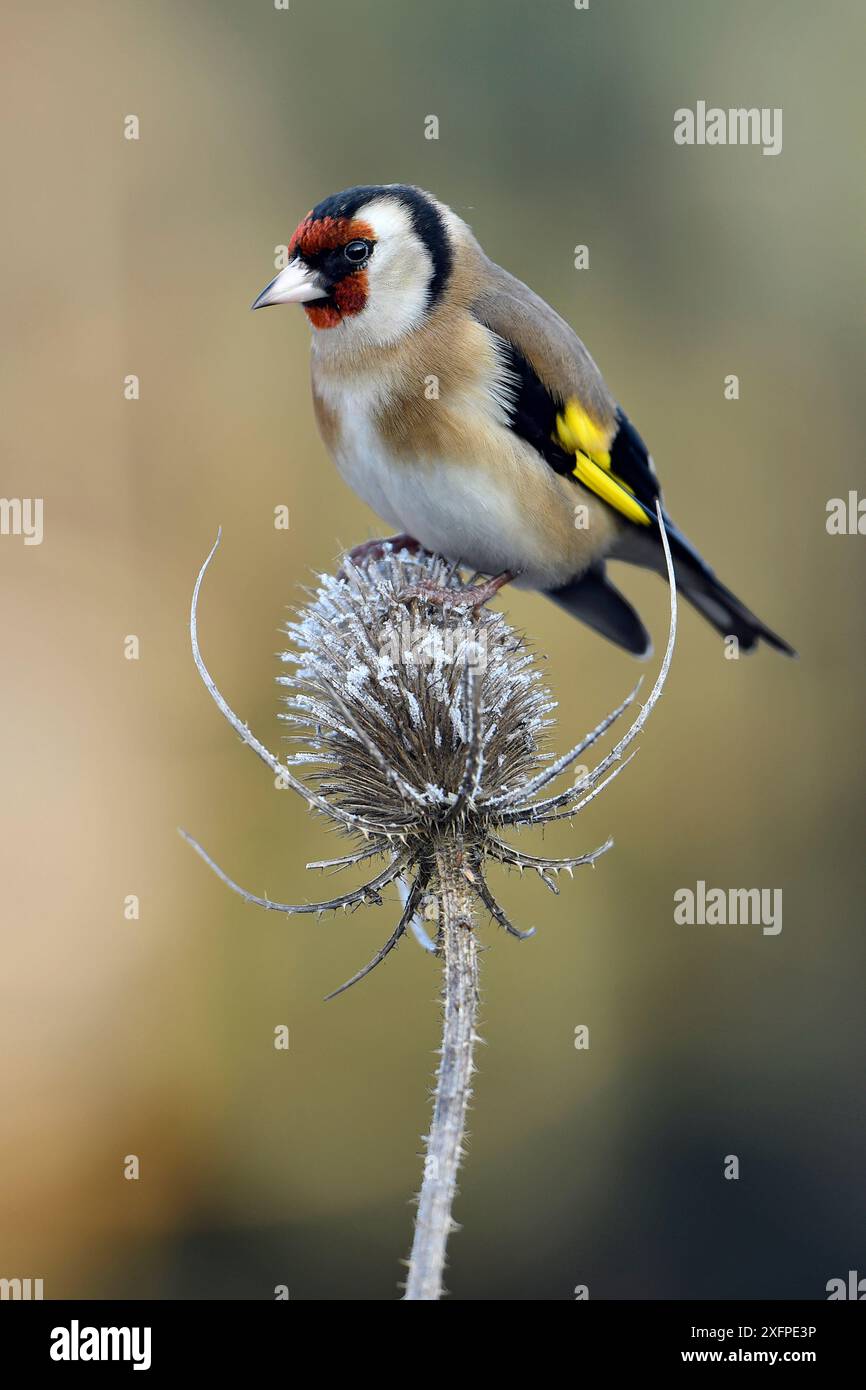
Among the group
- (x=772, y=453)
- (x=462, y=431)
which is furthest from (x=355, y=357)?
(x=772, y=453)

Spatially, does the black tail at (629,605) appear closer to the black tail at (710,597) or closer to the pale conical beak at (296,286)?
the black tail at (710,597)

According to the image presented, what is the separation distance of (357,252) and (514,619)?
13.0 feet

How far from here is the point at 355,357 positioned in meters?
4.68

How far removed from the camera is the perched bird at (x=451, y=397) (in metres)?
4.62

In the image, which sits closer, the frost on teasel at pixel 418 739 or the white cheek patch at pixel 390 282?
the frost on teasel at pixel 418 739

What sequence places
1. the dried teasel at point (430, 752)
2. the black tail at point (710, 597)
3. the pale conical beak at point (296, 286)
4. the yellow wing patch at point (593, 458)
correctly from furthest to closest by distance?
the black tail at point (710, 597) → the yellow wing patch at point (593, 458) → the pale conical beak at point (296, 286) → the dried teasel at point (430, 752)

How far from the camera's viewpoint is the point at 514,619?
328 inches

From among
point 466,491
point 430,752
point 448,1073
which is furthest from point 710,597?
point 448,1073

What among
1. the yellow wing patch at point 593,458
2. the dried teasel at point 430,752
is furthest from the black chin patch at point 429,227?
the dried teasel at point 430,752

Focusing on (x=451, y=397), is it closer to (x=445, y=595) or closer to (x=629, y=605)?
(x=445, y=595)

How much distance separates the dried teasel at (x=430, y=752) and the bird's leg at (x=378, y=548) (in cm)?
29

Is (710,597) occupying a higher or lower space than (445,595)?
higher

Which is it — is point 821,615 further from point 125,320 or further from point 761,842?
point 125,320

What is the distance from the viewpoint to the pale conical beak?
448cm
